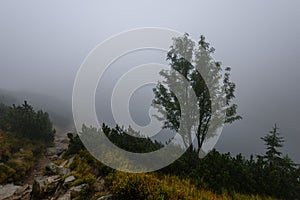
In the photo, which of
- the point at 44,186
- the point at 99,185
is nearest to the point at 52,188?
the point at 44,186

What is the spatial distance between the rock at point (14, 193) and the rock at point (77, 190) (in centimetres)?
388

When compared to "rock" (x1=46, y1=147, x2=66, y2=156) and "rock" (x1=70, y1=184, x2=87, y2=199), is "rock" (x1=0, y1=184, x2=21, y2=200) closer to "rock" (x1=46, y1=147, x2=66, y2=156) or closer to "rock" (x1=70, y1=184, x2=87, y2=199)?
"rock" (x1=70, y1=184, x2=87, y2=199)

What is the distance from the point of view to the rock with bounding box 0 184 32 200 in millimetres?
12037

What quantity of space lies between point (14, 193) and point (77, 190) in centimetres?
600

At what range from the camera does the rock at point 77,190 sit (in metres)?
9.26

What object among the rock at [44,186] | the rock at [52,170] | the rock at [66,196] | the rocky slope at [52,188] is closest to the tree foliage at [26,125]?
the rocky slope at [52,188]

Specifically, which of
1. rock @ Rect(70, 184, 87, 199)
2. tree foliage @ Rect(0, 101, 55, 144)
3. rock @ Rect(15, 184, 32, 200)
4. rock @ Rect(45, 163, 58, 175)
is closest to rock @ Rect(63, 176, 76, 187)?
rock @ Rect(70, 184, 87, 199)

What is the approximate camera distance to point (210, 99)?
54.7 feet

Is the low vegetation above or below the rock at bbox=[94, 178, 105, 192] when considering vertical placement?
above

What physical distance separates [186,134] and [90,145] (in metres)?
7.23

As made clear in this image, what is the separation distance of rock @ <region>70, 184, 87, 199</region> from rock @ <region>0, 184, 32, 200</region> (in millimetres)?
3879

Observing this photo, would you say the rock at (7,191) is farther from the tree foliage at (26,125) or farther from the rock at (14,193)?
the tree foliage at (26,125)

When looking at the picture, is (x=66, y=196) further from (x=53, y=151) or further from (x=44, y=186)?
(x=53, y=151)

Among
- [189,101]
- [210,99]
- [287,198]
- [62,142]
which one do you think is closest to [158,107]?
[189,101]
